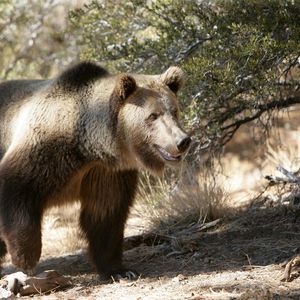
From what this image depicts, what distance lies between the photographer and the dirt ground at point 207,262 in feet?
16.5

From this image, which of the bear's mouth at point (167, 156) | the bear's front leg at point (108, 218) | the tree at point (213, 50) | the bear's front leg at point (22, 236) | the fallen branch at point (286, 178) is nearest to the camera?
the bear's mouth at point (167, 156)

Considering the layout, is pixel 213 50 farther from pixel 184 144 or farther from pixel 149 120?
pixel 184 144

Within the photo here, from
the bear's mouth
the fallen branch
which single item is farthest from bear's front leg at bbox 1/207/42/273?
the fallen branch

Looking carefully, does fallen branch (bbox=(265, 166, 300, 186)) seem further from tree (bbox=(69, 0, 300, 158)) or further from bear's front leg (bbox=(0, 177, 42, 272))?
bear's front leg (bbox=(0, 177, 42, 272))

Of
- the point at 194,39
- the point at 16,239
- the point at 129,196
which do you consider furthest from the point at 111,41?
the point at 16,239

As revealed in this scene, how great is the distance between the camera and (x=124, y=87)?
5.48 metres

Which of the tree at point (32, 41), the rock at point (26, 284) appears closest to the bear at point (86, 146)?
the rock at point (26, 284)

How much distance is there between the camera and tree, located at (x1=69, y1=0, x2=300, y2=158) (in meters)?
6.21

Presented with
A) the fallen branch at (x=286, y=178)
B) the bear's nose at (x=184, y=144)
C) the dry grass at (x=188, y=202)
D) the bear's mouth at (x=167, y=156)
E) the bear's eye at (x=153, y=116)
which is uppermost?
the bear's eye at (x=153, y=116)

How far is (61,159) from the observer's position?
5484mm

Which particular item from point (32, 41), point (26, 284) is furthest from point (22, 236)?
point (32, 41)

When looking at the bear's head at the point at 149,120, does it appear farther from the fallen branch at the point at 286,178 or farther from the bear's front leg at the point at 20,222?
the fallen branch at the point at 286,178

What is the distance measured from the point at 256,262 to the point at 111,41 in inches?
132

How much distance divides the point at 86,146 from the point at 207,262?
166 cm
